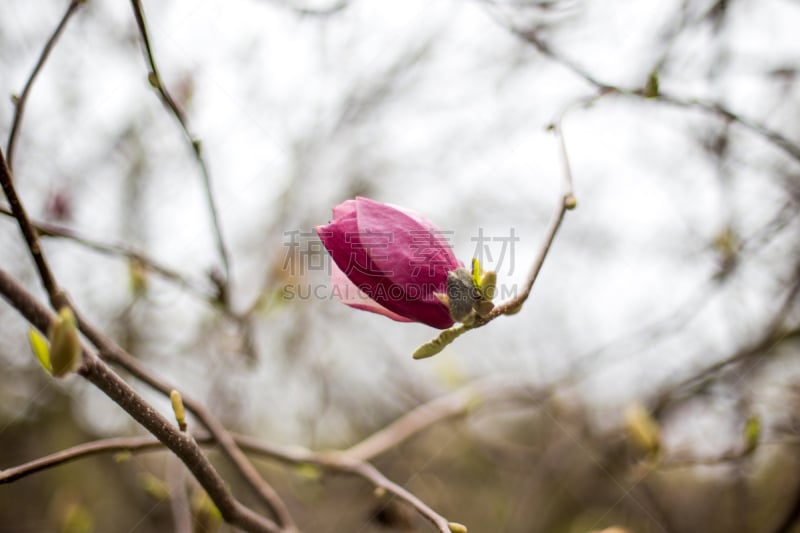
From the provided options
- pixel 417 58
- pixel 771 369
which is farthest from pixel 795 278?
pixel 417 58

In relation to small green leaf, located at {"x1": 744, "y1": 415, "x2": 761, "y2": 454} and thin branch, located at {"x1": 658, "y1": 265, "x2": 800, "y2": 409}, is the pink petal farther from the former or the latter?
thin branch, located at {"x1": 658, "y1": 265, "x2": 800, "y2": 409}

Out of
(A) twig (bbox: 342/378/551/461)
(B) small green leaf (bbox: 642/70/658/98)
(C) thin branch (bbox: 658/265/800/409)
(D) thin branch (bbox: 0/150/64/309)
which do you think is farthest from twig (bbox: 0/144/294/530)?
(C) thin branch (bbox: 658/265/800/409)

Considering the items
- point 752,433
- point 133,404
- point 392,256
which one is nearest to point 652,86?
point 392,256

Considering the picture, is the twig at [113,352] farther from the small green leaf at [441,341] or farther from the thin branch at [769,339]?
the thin branch at [769,339]

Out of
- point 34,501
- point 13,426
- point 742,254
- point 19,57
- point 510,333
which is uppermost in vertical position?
point 19,57

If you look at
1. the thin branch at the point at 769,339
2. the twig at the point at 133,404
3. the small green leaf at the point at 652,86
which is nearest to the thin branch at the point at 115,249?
the twig at the point at 133,404

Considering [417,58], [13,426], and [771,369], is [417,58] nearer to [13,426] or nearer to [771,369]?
[771,369]
